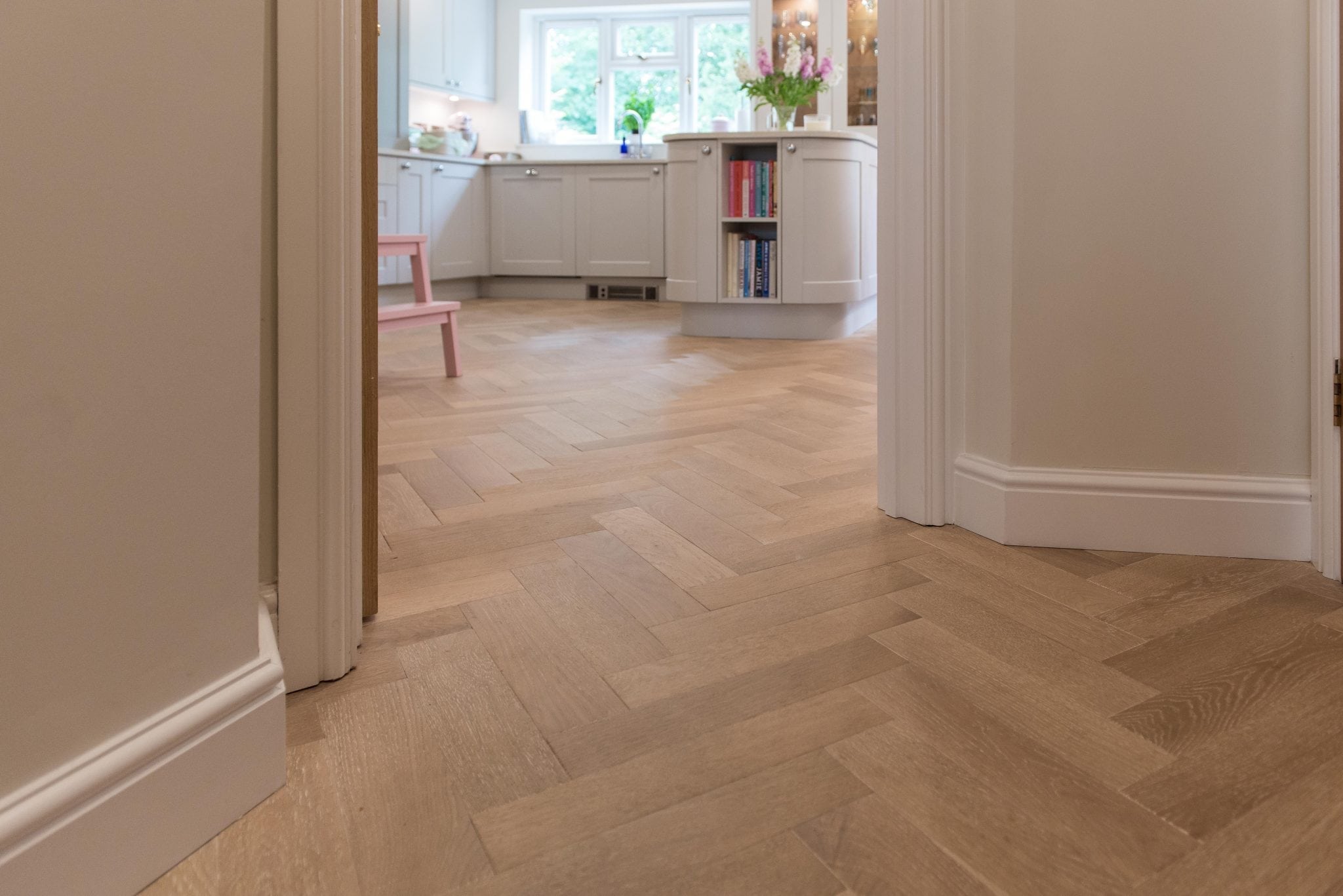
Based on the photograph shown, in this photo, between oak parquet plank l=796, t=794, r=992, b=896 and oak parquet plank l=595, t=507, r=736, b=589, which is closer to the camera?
oak parquet plank l=796, t=794, r=992, b=896

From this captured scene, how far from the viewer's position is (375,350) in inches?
44.6

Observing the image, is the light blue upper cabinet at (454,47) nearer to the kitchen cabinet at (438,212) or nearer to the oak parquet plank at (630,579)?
the kitchen cabinet at (438,212)

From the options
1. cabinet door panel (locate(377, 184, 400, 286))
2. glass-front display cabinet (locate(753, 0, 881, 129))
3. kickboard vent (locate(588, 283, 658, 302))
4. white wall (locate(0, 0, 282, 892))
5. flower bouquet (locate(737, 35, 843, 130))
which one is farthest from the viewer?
kickboard vent (locate(588, 283, 658, 302))

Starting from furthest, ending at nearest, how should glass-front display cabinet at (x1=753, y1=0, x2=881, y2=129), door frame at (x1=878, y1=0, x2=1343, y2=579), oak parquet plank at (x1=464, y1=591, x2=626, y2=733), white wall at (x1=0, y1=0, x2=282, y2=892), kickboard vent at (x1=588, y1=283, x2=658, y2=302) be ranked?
1. kickboard vent at (x1=588, y1=283, x2=658, y2=302)
2. glass-front display cabinet at (x1=753, y1=0, x2=881, y2=129)
3. door frame at (x1=878, y1=0, x2=1343, y2=579)
4. oak parquet plank at (x1=464, y1=591, x2=626, y2=733)
5. white wall at (x1=0, y1=0, x2=282, y2=892)

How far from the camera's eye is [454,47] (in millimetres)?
6223

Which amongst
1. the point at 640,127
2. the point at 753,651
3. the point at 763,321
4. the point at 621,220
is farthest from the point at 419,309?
the point at 640,127

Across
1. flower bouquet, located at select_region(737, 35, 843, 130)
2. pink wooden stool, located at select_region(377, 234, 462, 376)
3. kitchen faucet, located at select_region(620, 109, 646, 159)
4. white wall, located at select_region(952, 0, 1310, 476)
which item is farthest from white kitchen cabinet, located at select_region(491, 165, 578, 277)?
white wall, located at select_region(952, 0, 1310, 476)

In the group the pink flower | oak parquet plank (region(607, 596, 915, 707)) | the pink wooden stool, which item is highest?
the pink flower

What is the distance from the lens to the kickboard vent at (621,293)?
20.7 ft

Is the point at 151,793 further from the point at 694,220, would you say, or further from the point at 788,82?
the point at 788,82

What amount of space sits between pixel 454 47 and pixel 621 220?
1.70 meters

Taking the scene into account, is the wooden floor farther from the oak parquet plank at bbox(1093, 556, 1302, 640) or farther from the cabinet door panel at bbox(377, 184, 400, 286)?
the cabinet door panel at bbox(377, 184, 400, 286)

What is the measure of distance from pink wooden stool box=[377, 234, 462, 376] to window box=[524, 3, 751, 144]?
12.3 feet

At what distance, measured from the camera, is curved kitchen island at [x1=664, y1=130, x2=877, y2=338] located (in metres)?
3.97
